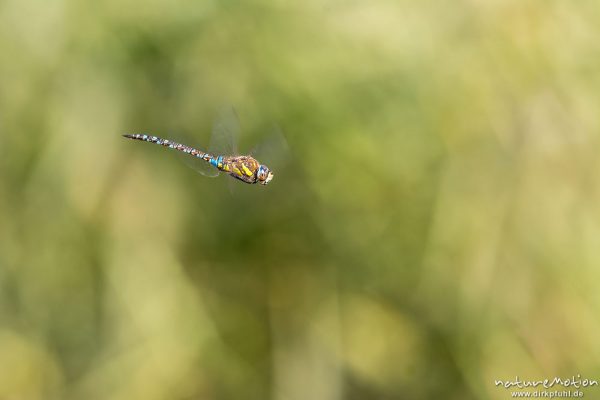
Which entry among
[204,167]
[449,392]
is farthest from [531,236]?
[204,167]

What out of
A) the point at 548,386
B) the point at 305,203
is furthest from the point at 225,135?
the point at 548,386

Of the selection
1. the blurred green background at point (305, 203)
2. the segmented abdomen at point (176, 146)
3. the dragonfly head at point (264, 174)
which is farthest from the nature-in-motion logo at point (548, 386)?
the segmented abdomen at point (176, 146)

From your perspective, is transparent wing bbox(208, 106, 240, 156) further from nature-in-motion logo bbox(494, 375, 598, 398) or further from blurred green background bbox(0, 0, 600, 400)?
nature-in-motion logo bbox(494, 375, 598, 398)

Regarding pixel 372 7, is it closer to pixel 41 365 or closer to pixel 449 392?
pixel 449 392

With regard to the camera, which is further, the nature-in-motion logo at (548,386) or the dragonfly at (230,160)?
the nature-in-motion logo at (548,386)

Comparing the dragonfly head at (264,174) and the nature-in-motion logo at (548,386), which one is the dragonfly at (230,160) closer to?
the dragonfly head at (264,174)

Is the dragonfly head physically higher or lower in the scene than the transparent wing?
lower

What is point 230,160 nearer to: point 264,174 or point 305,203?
point 264,174

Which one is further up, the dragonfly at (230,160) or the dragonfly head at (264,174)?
the dragonfly at (230,160)

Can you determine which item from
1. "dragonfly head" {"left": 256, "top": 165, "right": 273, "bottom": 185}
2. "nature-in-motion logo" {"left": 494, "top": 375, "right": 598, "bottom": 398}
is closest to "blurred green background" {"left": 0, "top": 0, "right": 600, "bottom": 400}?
"nature-in-motion logo" {"left": 494, "top": 375, "right": 598, "bottom": 398}
